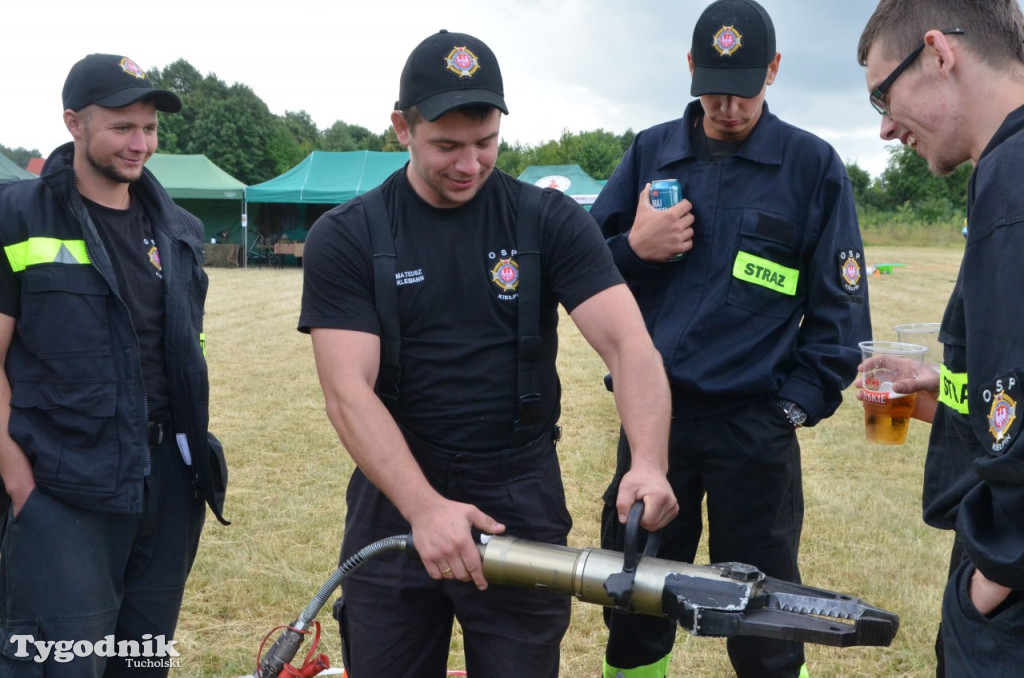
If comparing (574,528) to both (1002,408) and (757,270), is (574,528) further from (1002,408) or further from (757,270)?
(1002,408)

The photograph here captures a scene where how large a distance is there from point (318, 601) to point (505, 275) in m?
1.06

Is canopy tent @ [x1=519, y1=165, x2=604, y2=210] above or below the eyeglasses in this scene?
above

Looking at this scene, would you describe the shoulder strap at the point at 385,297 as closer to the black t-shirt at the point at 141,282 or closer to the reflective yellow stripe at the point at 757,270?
the black t-shirt at the point at 141,282

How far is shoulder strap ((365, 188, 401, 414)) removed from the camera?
228cm

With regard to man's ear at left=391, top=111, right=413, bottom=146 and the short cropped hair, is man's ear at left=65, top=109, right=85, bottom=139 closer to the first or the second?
man's ear at left=391, top=111, right=413, bottom=146

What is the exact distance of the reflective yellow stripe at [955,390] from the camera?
1.82 metres

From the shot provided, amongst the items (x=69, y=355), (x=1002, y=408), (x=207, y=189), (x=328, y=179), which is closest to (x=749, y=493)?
(x=1002, y=408)

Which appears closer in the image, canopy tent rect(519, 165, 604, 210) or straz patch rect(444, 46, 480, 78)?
straz patch rect(444, 46, 480, 78)

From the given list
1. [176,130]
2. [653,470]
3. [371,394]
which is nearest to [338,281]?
[371,394]

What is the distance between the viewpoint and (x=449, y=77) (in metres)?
2.21

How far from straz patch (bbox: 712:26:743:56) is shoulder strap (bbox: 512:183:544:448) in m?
1.01

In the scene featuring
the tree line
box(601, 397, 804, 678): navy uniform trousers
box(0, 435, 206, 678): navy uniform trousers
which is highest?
the tree line

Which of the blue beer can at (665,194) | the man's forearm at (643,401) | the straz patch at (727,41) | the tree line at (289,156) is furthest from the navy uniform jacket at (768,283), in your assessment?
the tree line at (289,156)

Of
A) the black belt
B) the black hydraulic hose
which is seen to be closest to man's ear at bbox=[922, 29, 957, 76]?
the black hydraulic hose
